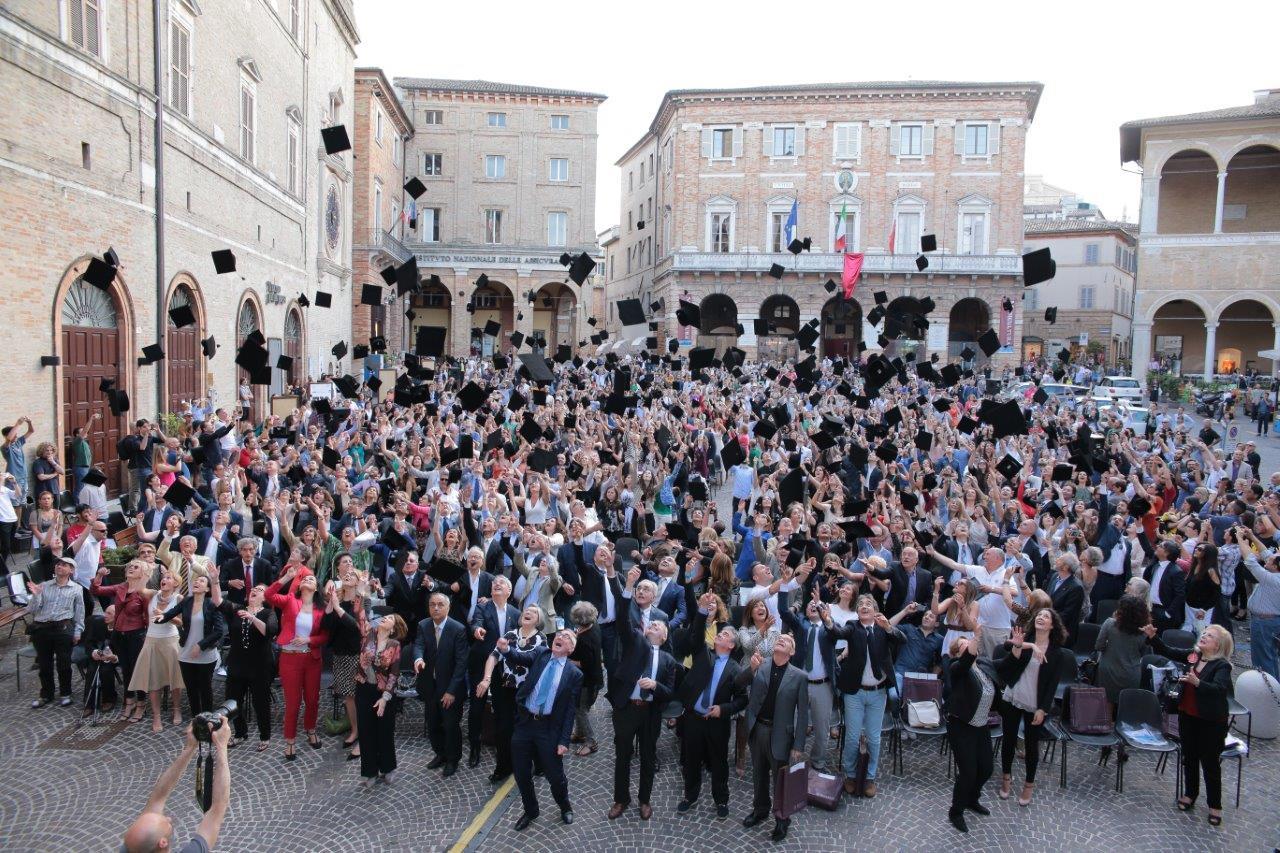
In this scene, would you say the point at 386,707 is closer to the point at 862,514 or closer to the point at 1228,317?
the point at 862,514

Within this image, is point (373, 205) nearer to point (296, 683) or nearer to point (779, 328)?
point (779, 328)

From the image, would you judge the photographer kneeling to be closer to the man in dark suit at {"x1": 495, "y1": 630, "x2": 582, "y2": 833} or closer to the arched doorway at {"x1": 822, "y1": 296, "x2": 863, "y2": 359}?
the man in dark suit at {"x1": 495, "y1": 630, "x2": 582, "y2": 833}

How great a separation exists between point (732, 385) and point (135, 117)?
60.6 feet

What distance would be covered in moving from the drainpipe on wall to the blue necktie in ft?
47.9

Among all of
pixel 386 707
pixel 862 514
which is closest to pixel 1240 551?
pixel 862 514

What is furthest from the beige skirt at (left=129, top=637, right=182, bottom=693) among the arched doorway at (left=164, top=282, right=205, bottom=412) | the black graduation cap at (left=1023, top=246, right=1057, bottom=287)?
the black graduation cap at (left=1023, top=246, right=1057, bottom=287)

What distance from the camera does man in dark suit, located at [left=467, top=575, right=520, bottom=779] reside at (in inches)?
273

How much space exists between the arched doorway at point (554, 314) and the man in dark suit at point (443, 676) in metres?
49.7

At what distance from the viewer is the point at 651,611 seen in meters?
7.32

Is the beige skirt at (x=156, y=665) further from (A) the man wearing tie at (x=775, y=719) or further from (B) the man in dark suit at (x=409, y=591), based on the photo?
(A) the man wearing tie at (x=775, y=719)

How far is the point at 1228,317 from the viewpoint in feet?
143

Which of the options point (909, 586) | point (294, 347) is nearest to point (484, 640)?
point (909, 586)

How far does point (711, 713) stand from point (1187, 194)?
46137 millimetres

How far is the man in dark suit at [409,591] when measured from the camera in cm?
788
